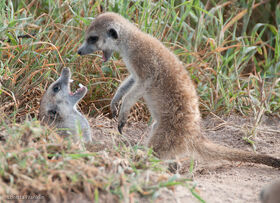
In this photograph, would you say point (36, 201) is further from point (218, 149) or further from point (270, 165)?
point (270, 165)

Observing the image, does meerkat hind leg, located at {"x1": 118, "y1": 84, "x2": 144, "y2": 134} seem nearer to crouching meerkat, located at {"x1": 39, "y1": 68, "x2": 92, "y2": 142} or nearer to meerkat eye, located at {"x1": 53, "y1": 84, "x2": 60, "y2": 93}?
crouching meerkat, located at {"x1": 39, "y1": 68, "x2": 92, "y2": 142}

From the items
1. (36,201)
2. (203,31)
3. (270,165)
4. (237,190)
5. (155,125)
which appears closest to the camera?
(36,201)

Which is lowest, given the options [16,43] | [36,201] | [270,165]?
[270,165]

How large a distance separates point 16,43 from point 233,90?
233 cm

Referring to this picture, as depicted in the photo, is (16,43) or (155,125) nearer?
(155,125)

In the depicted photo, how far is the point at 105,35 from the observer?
3.61 metres

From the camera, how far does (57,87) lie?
3566mm

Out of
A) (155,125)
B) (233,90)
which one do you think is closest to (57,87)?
(155,125)

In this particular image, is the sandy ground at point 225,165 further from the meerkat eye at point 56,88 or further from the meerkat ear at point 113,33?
the meerkat ear at point 113,33

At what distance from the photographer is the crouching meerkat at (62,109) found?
11.3 feet

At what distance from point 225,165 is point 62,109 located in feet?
4.73

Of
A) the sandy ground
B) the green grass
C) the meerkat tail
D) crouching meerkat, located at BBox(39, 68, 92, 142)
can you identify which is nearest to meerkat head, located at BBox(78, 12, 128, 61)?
crouching meerkat, located at BBox(39, 68, 92, 142)

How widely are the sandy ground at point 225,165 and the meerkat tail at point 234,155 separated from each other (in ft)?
0.36

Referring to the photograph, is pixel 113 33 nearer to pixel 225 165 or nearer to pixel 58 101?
pixel 58 101
